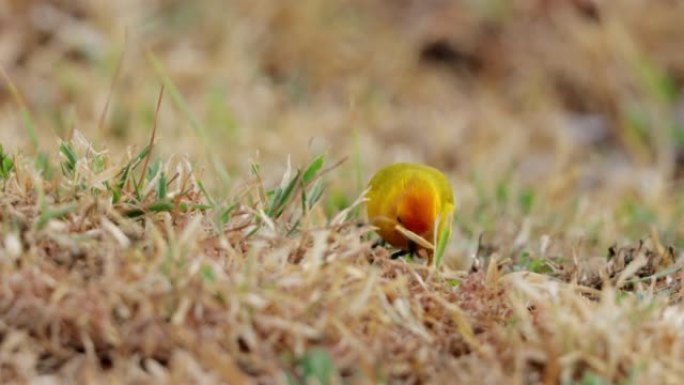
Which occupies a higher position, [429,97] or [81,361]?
[81,361]

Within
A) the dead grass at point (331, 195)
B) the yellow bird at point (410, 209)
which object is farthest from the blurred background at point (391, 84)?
the yellow bird at point (410, 209)

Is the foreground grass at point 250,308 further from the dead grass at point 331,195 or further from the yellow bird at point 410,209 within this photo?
the yellow bird at point 410,209

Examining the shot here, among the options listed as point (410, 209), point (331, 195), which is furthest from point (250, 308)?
point (331, 195)

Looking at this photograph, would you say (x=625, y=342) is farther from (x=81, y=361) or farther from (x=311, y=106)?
(x=311, y=106)

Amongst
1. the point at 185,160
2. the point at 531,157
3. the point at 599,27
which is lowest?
the point at 531,157

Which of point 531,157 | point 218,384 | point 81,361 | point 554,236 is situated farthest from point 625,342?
point 531,157

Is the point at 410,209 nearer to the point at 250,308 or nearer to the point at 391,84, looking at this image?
the point at 250,308

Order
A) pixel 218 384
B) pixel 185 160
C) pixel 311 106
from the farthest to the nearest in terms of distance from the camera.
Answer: pixel 311 106 < pixel 185 160 < pixel 218 384
